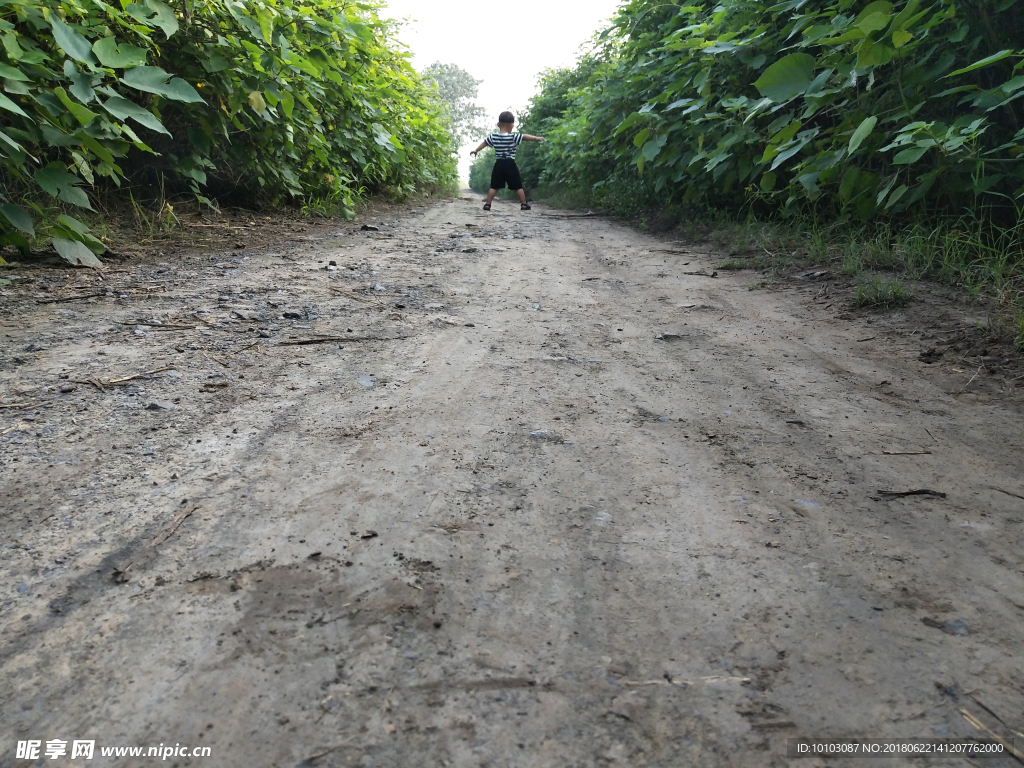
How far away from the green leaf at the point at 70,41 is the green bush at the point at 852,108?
369cm

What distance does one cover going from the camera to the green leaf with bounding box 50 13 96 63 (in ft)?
9.88

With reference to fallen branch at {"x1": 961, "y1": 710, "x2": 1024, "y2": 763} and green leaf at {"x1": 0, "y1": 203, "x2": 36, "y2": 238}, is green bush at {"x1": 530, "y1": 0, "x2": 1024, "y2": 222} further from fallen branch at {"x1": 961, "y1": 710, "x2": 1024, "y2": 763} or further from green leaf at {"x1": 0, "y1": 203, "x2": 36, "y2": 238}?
green leaf at {"x1": 0, "y1": 203, "x2": 36, "y2": 238}

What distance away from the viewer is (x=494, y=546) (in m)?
1.41

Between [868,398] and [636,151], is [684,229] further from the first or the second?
[868,398]

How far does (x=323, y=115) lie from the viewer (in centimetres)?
661

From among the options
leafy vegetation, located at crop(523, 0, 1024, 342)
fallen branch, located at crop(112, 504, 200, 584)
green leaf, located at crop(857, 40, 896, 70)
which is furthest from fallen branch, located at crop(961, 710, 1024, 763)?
green leaf, located at crop(857, 40, 896, 70)

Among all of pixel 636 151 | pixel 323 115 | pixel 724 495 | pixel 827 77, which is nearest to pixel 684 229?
pixel 636 151

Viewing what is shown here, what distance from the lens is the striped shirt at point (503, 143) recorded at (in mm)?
10312

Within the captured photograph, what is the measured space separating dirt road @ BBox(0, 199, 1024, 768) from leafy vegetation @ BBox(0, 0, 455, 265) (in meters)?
1.10

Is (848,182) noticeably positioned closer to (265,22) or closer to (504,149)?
(265,22)

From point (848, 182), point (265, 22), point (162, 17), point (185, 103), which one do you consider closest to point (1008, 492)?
point (848, 182)

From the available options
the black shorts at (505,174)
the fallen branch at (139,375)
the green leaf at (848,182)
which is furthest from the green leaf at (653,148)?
the fallen branch at (139,375)

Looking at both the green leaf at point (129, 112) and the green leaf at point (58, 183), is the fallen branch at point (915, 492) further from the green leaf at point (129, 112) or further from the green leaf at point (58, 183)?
the green leaf at point (58, 183)

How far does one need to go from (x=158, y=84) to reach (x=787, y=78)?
3600 mm
